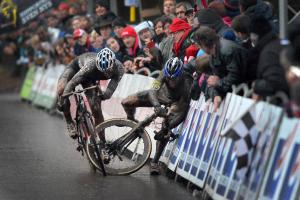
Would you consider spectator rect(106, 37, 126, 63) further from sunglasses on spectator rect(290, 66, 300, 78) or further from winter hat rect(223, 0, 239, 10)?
sunglasses on spectator rect(290, 66, 300, 78)

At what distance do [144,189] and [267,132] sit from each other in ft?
10.5

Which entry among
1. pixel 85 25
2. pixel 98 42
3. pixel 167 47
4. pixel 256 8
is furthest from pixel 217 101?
pixel 85 25

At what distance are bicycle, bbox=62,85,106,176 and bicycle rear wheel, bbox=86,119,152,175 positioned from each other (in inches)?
2.5

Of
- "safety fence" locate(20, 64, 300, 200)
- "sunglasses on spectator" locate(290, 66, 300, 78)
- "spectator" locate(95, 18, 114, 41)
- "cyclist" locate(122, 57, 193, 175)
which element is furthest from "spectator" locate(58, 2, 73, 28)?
"sunglasses on spectator" locate(290, 66, 300, 78)

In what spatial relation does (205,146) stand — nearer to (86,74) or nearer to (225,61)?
(225,61)

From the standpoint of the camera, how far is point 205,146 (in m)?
13.1

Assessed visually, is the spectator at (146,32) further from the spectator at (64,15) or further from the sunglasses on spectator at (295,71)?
the spectator at (64,15)

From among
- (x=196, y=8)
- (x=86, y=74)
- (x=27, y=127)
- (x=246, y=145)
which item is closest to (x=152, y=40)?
(x=196, y=8)

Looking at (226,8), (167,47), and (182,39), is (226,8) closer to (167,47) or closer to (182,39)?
(182,39)

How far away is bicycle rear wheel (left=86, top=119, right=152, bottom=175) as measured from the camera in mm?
14539

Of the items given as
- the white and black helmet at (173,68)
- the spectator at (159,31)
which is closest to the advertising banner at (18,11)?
the spectator at (159,31)

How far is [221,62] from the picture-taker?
12.7 metres

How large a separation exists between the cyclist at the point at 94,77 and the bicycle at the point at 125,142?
17.5 inches

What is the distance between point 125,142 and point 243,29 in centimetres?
283
